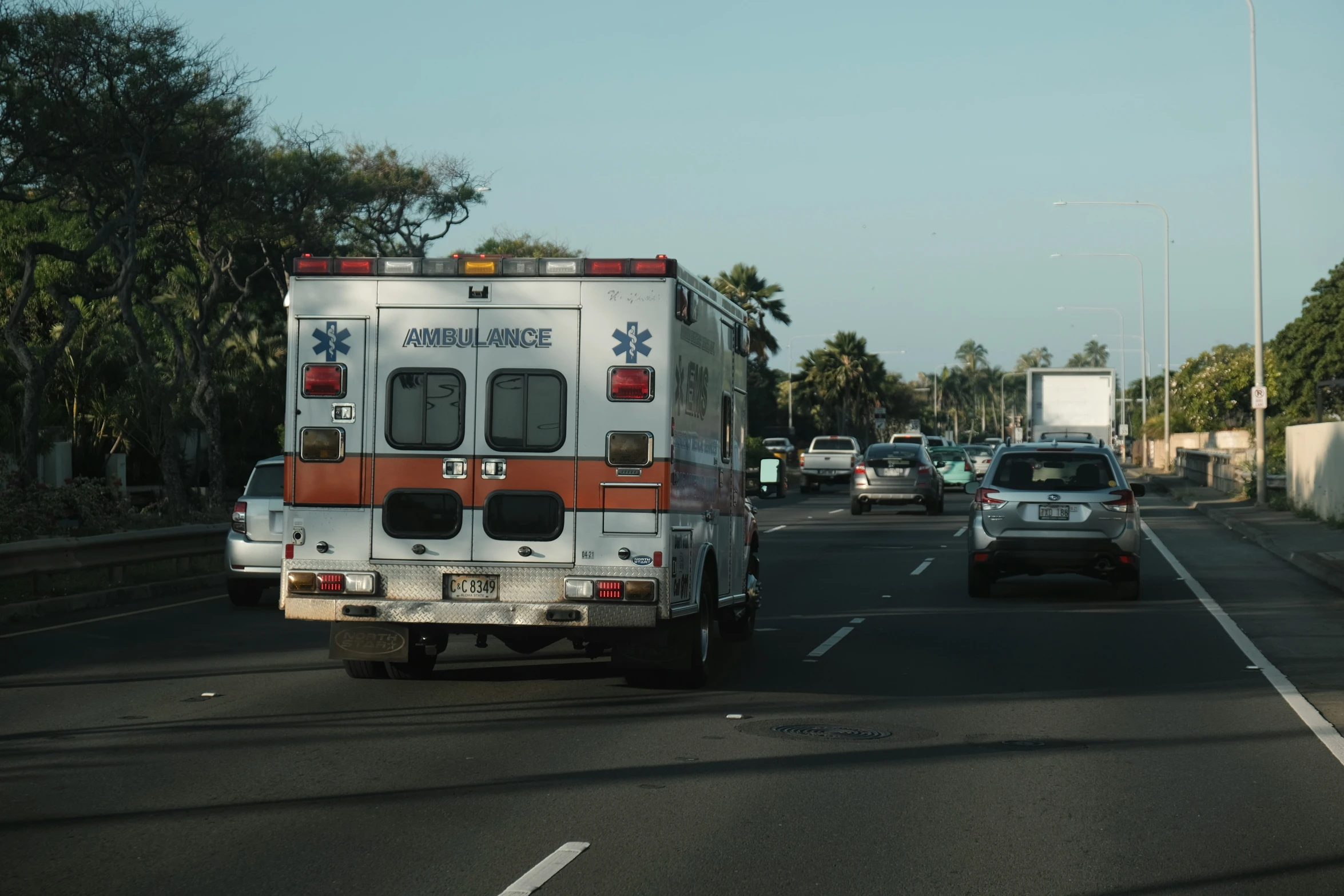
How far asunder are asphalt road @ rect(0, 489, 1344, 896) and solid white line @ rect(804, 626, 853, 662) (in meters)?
0.14

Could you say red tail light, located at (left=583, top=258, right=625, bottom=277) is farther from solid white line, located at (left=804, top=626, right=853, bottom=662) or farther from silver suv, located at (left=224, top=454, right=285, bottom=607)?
silver suv, located at (left=224, top=454, right=285, bottom=607)

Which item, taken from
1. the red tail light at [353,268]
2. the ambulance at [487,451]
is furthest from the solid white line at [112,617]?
the red tail light at [353,268]

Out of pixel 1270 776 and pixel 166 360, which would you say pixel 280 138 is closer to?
pixel 166 360

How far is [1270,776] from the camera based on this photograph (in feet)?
26.2

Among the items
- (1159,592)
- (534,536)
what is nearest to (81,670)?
(534,536)

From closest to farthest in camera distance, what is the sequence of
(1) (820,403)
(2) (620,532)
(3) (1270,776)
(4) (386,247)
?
1. (3) (1270,776)
2. (2) (620,532)
3. (4) (386,247)
4. (1) (820,403)

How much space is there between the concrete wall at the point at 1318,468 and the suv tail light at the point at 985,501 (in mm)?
14325

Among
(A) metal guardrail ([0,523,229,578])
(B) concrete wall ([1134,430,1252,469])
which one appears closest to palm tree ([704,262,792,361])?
(B) concrete wall ([1134,430,1252,469])

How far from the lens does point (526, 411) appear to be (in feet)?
32.6

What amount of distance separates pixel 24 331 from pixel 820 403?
226 feet

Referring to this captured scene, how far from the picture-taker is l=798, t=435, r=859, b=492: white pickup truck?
52.2 metres

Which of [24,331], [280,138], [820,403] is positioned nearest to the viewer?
[280,138]

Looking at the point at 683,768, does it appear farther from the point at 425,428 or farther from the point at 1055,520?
the point at 1055,520

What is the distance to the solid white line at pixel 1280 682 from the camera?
9.00m
